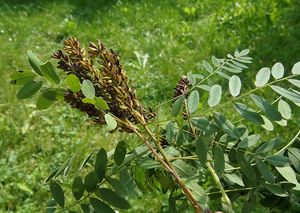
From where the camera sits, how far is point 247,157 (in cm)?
120

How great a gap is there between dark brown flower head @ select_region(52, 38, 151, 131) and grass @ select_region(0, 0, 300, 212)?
7.46ft

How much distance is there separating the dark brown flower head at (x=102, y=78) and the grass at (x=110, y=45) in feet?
7.46

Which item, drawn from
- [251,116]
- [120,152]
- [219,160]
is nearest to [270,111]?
[251,116]

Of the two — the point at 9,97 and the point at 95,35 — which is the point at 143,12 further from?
the point at 9,97

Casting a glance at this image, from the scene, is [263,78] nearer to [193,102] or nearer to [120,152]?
[193,102]

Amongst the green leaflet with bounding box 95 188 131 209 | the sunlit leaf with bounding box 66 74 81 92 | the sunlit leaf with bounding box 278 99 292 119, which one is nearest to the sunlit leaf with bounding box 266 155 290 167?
the sunlit leaf with bounding box 278 99 292 119

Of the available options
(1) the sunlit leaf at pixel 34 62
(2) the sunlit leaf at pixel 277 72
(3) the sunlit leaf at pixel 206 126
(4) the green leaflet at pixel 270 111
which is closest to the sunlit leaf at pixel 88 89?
(1) the sunlit leaf at pixel 34 62

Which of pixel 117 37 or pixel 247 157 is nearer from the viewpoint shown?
pixel 247 157

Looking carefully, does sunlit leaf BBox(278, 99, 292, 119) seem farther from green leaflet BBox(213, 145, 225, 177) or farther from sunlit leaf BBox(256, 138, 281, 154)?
green leaflet BBox(213, 145, 225, 177)


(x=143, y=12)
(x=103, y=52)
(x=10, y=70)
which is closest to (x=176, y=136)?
(x=103, y=52)

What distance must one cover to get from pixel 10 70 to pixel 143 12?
64.1 inches

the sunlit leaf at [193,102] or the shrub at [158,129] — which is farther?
the sunlit leaf at [193,102]

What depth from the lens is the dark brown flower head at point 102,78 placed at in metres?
1.02

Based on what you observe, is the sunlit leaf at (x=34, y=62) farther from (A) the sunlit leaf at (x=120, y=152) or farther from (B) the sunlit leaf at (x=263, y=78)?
(B) the sunlit leaf at (x=263, y=78)
